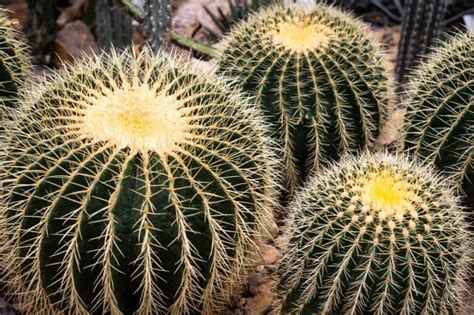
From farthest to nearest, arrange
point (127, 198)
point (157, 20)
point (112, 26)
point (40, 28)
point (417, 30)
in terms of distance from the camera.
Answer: point (40, 28) < point (112, 26) < point (417, 30) < point (157, 20) < point (127, 198)

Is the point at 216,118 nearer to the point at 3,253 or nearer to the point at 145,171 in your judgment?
the point at 145,171

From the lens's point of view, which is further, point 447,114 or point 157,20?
point 157,20

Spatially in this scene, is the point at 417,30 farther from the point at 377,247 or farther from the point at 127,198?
the point at 127,198

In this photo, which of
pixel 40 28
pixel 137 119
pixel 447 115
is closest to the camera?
pixel 137 119

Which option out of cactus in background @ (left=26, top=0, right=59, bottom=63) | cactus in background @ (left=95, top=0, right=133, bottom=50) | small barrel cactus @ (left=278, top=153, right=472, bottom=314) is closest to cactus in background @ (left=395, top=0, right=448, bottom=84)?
cactus in background @ (left=95, top=0, right=133, bottom=50)

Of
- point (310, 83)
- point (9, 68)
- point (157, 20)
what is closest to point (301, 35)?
point (310, 83)

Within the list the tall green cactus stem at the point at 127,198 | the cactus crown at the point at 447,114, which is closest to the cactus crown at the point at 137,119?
the tall green cactus stem at the point at 127,198

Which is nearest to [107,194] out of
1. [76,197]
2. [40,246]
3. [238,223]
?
[76,197]
